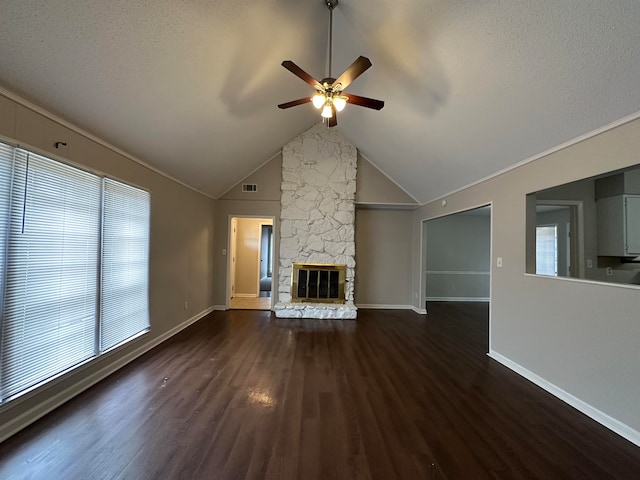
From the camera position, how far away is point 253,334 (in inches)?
170

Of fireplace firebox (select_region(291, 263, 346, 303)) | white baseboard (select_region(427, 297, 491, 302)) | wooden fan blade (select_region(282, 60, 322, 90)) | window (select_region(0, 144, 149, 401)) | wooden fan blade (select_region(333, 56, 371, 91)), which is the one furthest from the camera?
white baseboard (select_region(427, 297, 491, 302))

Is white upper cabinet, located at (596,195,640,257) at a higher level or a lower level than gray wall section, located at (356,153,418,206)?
lower

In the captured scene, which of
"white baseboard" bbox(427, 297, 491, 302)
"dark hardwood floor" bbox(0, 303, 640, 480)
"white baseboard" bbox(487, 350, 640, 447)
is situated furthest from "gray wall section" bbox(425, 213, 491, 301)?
"white baseboard" bbox(487, 350, 640, 447)

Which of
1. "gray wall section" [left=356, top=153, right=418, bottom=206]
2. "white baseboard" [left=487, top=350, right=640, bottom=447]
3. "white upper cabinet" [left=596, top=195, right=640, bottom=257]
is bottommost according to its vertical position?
"white baseboard" [left=487, top=350, right=640, bottom=447]

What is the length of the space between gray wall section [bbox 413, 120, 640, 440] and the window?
14.3ft

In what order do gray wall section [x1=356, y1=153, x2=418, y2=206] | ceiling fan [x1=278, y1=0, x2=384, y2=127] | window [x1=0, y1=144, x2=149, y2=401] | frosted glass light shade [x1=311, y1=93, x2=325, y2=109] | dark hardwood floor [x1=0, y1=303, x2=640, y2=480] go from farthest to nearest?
gray wall section [x1=356, y1=153, x2=418, y2=206], frosted glass light shade [x1=311, y1=93, x2=325, y2=109], ceiling fan [x1=278, y1=0, x2=384, y2=127], window [x1=0, y1=144, x2=149, y2=401], dark hardwood floor [x1=0, y1=303, x2=640, y2=480]

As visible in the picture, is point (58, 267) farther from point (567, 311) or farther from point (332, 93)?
point (567, 311)

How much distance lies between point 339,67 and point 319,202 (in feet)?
8.34

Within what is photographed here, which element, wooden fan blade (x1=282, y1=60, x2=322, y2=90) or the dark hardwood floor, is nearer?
the dark hardwood floor

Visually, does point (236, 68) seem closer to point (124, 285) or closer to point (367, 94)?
point (367, 94)

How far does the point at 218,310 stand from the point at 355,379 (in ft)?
12.7

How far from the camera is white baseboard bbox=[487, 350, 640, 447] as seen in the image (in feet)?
6.59

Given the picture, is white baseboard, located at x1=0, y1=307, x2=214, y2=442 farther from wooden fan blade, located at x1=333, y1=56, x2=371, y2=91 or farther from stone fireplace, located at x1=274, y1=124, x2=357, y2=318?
wooden fan blade, located at x1=333, y1=56, x2=371, y2=91

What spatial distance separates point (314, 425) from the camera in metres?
2.10
